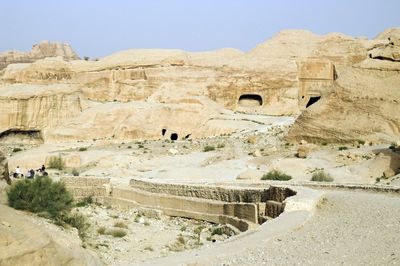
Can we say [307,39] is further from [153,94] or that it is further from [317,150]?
[317,150]

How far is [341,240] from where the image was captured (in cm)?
1000

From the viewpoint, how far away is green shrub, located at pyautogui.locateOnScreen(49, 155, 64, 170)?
89.4 ft

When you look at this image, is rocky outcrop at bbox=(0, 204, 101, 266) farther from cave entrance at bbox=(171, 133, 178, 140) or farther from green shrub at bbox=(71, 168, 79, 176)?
cave entrance at bbox=(171, 133, 178, 140)

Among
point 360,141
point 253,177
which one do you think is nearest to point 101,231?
point 253,177

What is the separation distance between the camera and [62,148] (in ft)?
105

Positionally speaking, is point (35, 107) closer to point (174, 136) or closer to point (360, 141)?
point (174, 136)

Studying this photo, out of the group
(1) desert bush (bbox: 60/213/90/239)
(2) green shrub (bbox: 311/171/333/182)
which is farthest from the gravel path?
(2) green shrub (bbox: 311/171/333/182)

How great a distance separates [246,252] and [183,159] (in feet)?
59.6

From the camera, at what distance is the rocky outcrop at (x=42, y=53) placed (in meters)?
66.9

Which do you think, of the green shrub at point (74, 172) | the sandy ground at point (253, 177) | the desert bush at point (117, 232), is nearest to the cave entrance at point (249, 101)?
the sandy ground at point (253, 177)

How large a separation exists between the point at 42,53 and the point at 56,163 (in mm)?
50566

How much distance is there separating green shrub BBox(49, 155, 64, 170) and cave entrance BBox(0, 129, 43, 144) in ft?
26.4

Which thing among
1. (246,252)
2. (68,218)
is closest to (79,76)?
(68,218)

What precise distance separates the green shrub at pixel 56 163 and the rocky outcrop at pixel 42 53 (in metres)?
41.5
